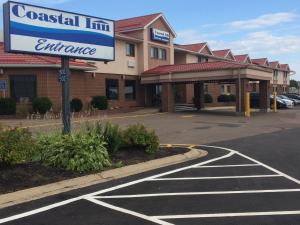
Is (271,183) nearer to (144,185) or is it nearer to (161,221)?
(144,185)

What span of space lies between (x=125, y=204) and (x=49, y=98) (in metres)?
24.2

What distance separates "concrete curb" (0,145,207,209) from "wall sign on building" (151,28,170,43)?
1218 inches

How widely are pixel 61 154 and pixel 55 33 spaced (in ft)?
12.6

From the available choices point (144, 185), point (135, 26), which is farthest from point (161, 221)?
point (135, 26)

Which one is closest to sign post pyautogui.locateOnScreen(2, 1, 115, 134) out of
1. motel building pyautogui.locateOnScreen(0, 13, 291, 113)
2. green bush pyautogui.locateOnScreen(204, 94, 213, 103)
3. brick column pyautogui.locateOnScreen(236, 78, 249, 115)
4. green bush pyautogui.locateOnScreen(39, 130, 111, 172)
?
green bush pyautogui.locateOnScreen(39, 130, 111, 172)

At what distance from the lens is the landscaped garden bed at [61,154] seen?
9680 mm

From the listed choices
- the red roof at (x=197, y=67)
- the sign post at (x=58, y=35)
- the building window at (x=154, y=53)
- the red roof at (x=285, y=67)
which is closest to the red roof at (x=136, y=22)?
the building window at (x=154, y=53)

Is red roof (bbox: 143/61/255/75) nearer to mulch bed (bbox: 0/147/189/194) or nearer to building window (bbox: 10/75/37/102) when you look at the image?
building window (bbox: 10/75/37/102)

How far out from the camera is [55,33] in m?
13.0

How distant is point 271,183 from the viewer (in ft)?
30.6

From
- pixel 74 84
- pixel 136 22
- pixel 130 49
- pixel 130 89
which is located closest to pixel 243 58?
pixel 136 22

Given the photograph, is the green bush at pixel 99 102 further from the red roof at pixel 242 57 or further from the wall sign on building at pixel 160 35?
the red roof at pixel 242 57

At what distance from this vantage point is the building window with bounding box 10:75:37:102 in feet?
100

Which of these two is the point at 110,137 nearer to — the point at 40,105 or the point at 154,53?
the point at 40,105
